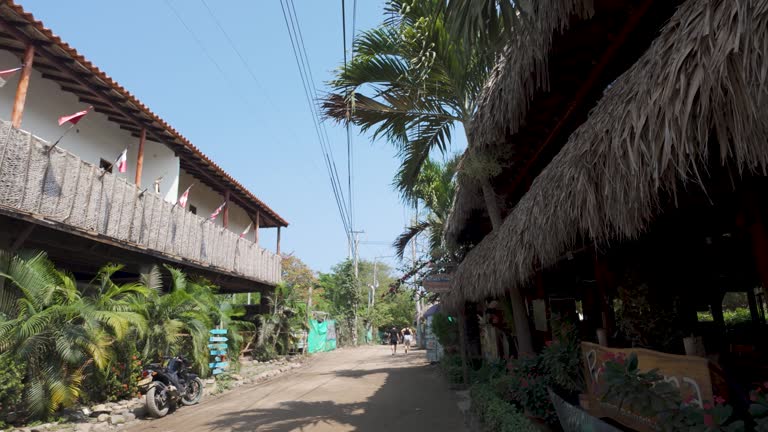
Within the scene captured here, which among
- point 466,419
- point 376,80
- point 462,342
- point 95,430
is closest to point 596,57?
point 376,80

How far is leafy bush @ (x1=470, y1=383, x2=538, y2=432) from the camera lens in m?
4.96

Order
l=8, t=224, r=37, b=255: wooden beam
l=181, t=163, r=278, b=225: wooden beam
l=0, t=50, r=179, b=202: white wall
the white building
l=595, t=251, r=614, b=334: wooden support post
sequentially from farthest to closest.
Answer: l=181, t=163, r=278, b=225: wooden beam
l=0, t=50, r=179, b=202: white wall
l=8, t=224, r=37, b=255: wooden beam
the white building
l=595, t=251, r=614, b=334: wooden support post

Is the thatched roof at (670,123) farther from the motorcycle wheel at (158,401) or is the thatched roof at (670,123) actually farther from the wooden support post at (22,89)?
the wooden support post at (22,89)

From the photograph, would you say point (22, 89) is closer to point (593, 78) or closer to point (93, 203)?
point (93, 203)

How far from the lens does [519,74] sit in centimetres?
488

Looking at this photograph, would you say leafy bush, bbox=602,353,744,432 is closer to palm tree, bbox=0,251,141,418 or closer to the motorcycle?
palm tree, bbox=0,251,141,418

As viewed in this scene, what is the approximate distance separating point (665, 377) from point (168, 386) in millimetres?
8526

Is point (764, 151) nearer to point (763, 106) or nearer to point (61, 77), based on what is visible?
point (763, 106)

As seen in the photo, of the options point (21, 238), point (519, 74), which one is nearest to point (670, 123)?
point (519, 74)

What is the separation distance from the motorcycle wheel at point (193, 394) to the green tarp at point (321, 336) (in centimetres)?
1541

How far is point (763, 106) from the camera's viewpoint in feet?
6.59

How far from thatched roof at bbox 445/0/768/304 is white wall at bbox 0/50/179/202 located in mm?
10312

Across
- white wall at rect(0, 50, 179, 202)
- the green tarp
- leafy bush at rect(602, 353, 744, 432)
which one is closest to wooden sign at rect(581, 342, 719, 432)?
leafy bush at rect(602, 353, 744, 432)

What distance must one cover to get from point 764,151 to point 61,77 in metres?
11.7
